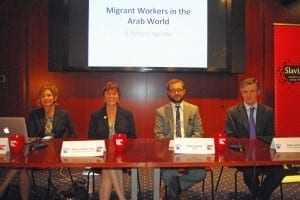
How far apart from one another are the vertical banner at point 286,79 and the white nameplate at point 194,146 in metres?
3.03

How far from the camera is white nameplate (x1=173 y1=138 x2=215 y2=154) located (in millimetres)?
2469

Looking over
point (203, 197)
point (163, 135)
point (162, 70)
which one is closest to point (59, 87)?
point (162, 70)

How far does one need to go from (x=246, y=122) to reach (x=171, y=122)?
69 centimetres

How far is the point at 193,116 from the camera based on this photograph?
3514 mm

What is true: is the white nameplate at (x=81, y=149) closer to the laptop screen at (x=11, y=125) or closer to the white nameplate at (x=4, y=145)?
the white nameplate at (x=4, y=145)

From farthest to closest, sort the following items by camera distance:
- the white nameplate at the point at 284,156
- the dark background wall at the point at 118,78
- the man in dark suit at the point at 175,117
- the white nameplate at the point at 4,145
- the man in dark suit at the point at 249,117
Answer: the dark background wall at the point at 118,78 → the man in dark suit at the point at 175,117 → the man in dark suit at the point at 249,117 → the white nameplate at the point at 4,145 → the white nameplate at the point at 284,156

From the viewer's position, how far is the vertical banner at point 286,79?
5.21 m

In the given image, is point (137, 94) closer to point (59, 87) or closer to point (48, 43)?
point (59, 87)

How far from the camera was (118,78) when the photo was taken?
517 centimetres

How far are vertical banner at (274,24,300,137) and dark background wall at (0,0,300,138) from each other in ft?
0.48

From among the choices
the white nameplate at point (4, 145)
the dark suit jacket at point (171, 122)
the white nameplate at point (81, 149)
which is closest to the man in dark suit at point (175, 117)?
the dark suit jacket at point (171, 122)

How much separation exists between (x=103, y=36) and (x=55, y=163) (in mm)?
2894

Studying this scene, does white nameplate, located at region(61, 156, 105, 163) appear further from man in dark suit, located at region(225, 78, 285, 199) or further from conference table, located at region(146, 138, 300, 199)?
man in dark suit, located at region(225, 78, 285, 199)

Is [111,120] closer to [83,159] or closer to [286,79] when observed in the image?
[83,159]
